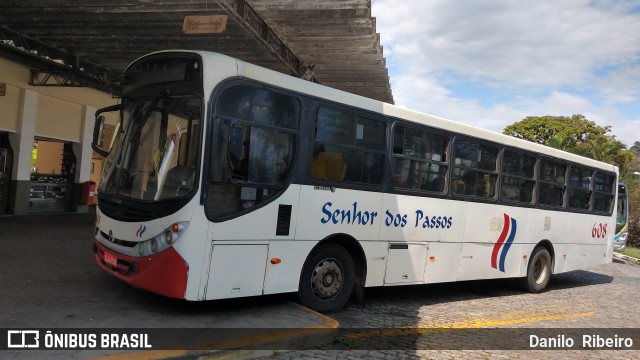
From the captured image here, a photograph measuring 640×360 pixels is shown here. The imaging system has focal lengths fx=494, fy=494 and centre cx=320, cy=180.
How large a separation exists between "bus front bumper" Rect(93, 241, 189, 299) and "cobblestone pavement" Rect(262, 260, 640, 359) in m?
1.28

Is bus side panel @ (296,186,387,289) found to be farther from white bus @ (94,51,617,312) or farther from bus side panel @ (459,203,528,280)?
bus side panel @ (459,203,528,280)

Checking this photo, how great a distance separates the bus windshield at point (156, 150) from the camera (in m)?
5.36

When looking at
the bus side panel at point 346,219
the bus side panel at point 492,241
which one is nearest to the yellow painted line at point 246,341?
the bus side panel at point 346,219

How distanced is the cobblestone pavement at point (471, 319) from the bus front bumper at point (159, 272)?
1283 millimetres

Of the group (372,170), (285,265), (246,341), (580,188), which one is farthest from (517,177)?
(246,341)

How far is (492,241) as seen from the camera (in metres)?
9.09

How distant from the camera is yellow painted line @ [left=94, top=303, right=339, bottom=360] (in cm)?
429

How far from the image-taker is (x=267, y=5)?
9555 millimetres

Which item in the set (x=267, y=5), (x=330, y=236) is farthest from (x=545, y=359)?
(x=267, y=5)

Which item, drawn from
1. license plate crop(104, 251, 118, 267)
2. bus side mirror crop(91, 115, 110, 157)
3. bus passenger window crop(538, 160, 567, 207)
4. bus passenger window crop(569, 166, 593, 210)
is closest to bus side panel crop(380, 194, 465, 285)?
bus passenger window crop(538, 160, 567, 207)

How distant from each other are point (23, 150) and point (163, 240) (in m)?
11.3

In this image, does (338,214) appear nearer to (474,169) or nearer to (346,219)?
(346,219)

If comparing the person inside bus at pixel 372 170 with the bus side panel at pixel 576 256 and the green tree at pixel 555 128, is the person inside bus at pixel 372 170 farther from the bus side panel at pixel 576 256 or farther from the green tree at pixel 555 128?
the green tree at pixel 555 128

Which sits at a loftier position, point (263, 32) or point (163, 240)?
point (263, 32)
